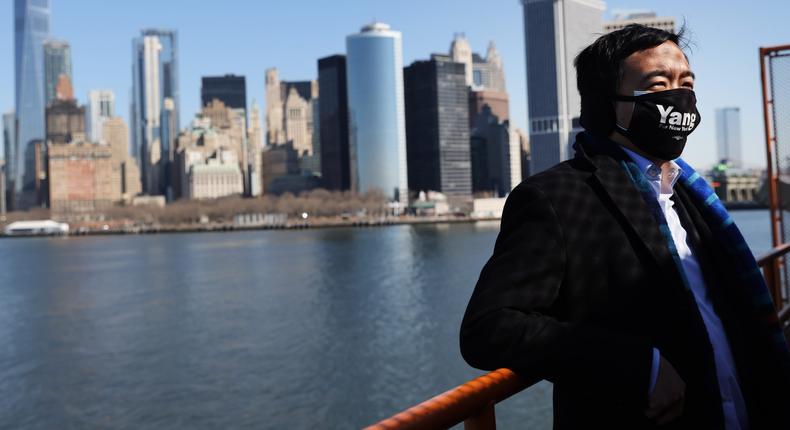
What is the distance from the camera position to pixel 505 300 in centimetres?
182

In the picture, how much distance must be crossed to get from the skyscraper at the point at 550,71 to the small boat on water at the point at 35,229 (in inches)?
3921

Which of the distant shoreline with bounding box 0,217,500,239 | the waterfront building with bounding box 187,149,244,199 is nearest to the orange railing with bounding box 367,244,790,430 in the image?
the distant shoreline with bounding box 0,217,500,239

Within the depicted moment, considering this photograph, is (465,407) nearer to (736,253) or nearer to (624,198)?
(624,198)

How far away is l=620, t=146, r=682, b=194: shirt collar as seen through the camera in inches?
79.5

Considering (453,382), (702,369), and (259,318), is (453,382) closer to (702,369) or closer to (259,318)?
(259,318)

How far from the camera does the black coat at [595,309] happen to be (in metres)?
1.79

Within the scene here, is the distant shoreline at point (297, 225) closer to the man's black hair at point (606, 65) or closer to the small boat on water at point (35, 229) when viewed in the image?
the small boat on water at point (35, 229)

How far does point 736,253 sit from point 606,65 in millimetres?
561

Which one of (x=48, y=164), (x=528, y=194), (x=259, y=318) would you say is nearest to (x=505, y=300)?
(x=528, y=194)

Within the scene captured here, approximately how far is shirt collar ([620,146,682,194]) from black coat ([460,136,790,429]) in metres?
0.09

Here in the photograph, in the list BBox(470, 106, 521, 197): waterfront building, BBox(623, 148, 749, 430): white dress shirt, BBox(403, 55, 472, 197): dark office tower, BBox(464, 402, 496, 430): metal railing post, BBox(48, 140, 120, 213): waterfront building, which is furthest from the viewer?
BBox(470, 106, 521, 197): waterfront building

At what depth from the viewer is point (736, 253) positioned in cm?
199

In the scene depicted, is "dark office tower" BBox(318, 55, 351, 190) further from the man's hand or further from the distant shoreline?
the man's hand

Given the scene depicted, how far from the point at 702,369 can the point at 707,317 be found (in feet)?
0.50
